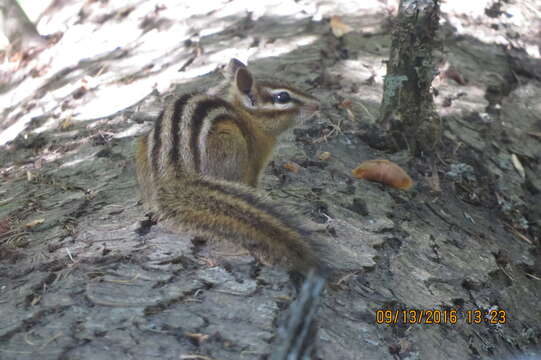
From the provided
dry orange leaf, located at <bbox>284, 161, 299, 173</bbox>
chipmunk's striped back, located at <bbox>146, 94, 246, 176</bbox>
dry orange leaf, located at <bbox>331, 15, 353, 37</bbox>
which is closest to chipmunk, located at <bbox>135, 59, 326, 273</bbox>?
chipmunk's striped back, located at <bbox>146, 94, 246, 176</bbox>

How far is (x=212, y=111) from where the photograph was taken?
370cm

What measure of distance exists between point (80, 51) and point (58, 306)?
15.7 feet

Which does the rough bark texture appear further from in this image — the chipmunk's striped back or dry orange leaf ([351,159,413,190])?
the chipmunk's striped back

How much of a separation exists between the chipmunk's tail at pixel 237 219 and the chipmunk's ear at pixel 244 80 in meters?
0.99

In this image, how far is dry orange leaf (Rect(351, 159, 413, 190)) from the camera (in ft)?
12.7

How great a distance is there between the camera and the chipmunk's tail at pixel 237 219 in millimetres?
Result: 2701

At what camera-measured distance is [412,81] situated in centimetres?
414

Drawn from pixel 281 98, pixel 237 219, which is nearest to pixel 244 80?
pixel 281 98

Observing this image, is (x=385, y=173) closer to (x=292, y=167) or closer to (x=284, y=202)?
(x=292, y=167)

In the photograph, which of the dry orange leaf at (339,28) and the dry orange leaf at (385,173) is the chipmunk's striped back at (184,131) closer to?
the dry orange leaf at (385,173)

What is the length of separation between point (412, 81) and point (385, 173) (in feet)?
2.32

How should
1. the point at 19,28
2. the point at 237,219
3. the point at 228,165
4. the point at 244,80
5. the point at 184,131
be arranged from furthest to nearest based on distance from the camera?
the point at 19,28, the point at 244,80, the point at 228,165, the point at 184,131, the point at 237,219

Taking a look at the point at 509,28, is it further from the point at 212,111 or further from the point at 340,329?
the point at 340,329

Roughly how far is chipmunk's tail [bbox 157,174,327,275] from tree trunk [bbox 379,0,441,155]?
1.59 metres
